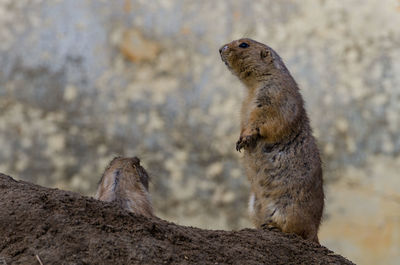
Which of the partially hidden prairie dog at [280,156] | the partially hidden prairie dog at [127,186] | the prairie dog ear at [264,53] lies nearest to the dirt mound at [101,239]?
the partially hidden prairie dog at [127,186]

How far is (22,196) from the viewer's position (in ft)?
16.9

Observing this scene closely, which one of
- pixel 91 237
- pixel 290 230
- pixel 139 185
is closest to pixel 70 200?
pixel 91 237

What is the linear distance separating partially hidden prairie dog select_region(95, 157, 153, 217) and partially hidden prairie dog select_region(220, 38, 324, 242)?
3.76ft

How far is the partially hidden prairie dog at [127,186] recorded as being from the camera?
6602 millimetres

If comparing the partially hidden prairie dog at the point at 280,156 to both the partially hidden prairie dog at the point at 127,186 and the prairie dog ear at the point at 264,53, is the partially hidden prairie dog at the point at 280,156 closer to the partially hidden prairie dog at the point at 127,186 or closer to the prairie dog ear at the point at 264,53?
the prairie dog ear at the point at 264,53

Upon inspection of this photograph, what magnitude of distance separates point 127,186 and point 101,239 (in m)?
2.44

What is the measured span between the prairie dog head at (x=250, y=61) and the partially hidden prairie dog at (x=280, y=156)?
0.05 ft

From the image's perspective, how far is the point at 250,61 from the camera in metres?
8.05

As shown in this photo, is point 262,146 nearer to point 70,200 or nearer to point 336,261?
point 336,261

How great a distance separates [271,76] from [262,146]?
918 mm

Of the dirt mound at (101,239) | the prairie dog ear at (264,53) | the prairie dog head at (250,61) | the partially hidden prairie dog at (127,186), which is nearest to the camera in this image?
the dirt mound at (101,239)

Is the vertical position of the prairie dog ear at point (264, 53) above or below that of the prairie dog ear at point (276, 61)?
above

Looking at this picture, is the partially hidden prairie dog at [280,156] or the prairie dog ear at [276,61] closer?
the partially hidden prairie dog at [280,156]

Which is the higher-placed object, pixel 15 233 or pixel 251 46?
pixel 251 46
